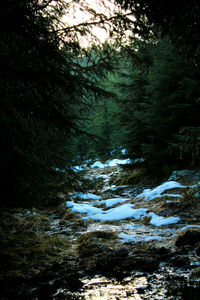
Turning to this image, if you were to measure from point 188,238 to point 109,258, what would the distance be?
1.21 meters

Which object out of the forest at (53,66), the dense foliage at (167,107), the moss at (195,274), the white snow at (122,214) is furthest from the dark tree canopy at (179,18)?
the dense foliage at (167,107)

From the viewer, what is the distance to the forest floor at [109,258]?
225 cm

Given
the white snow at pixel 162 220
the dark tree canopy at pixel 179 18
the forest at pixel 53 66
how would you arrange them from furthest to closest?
the white snow at pixel 162 220 → the forest at pixel 53 66 → the dark tree canopy at pixel 179 18

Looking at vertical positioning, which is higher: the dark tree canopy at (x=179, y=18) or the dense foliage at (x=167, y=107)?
the dense foliage at (x=167, y=107)

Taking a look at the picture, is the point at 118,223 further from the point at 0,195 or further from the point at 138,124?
the point at 138,124

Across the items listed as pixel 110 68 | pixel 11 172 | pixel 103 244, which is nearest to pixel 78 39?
pixel 110 68

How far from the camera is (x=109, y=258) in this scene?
311 centimetres

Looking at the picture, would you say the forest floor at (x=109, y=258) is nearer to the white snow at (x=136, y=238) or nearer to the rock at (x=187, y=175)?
the white snow at (x=136, y=238)

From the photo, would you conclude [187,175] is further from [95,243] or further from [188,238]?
[95,243]

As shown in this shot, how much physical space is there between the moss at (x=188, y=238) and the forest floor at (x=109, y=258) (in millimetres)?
14

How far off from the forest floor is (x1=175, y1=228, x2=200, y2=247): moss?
0.05 ft

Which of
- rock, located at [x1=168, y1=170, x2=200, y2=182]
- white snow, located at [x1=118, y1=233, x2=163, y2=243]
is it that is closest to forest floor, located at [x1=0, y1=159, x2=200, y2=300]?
white snow, located at [x1=118, y1=233, x2=163, y2=243]

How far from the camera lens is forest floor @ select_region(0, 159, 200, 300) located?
225 centimetres

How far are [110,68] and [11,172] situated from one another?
2.53 m
